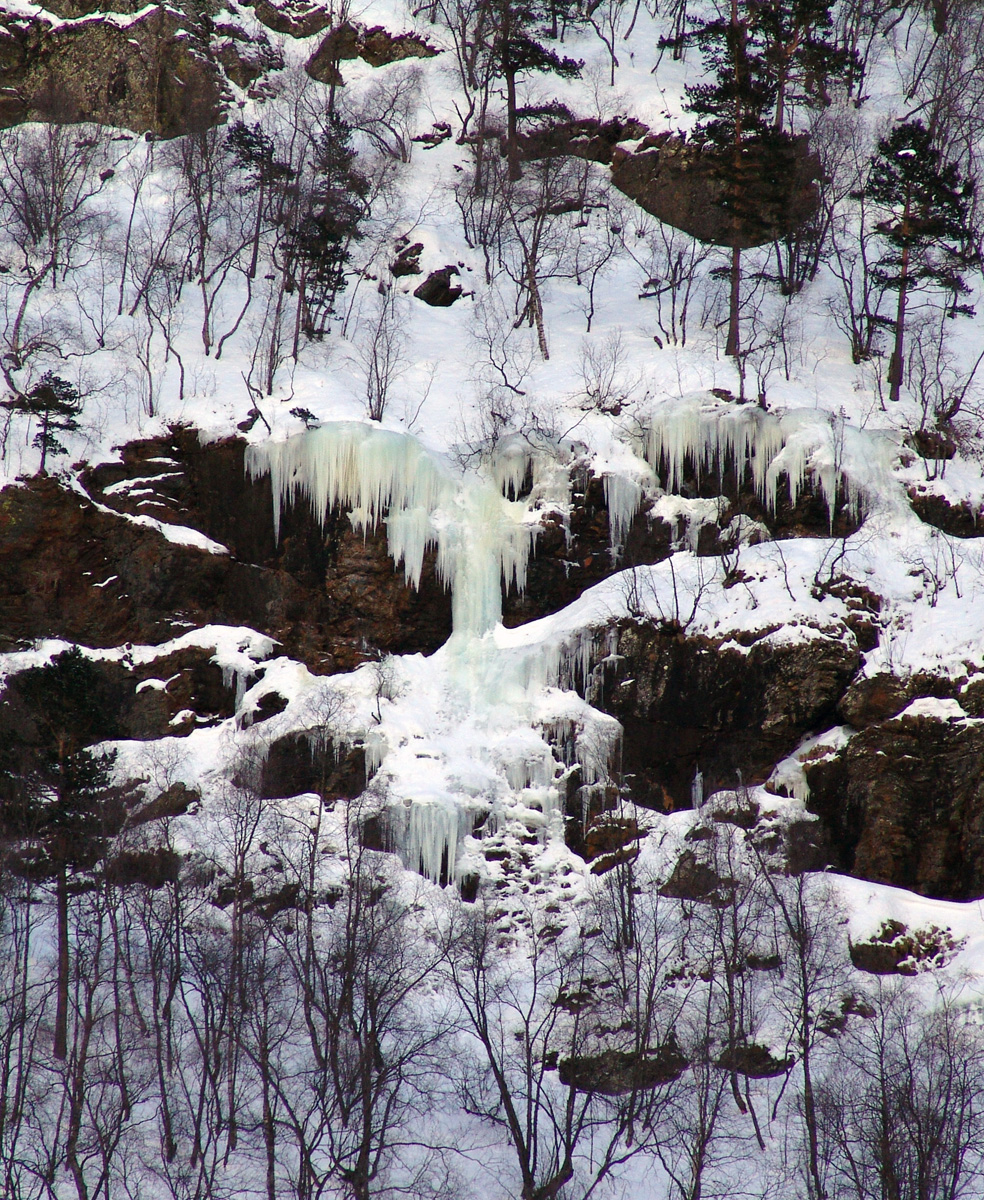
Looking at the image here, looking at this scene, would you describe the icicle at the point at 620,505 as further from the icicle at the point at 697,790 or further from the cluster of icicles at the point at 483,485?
the icicle at the point at 697,790

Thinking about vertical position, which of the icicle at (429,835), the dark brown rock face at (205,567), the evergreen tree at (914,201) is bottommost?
the icicle at (429,835)

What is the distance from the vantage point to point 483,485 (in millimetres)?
26156

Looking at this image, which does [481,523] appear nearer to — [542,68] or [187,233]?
[187,233]

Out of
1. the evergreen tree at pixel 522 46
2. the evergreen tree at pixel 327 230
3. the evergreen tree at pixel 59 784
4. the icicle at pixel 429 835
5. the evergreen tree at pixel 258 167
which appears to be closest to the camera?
the evergreen tree at pixel 59 784

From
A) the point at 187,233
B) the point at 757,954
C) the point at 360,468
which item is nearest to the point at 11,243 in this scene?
the point at 187,233

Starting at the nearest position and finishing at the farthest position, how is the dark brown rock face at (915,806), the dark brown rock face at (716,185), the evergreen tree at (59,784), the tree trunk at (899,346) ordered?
the evergreen tree at (59,784)
the dark brown rock face at (915,806)
the tree trunk at (899,346)
the dark brown rock face at (716,185)

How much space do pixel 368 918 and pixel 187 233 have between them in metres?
22.7

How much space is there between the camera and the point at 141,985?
2033cm

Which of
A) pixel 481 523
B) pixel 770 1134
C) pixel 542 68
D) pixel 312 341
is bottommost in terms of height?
pixel 770 1134

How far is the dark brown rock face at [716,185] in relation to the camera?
1171 inches

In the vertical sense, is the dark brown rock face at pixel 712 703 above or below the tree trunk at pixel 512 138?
below

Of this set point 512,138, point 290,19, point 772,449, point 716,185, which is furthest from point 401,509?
point 290,19

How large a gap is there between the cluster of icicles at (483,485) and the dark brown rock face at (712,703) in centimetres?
275

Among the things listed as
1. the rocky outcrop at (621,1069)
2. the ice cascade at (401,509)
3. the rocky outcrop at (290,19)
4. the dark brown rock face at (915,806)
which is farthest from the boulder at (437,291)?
the rocky outcrop at (621,1069)
